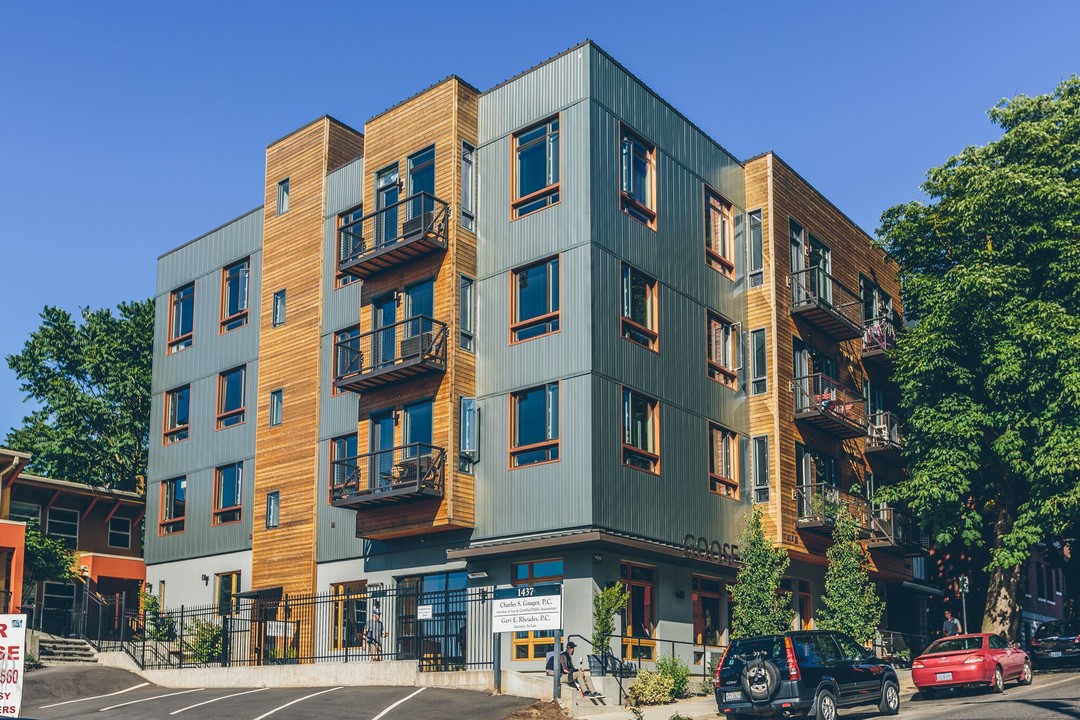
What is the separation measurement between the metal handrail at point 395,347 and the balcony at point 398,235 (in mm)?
1855

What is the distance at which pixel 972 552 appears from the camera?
48.9 m

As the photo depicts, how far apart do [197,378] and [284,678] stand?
49.5 ft

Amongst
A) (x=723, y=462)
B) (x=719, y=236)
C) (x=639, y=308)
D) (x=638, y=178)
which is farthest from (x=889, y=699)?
(x=719, y=236)

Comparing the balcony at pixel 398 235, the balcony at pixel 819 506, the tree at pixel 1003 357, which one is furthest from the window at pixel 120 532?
the tree at pixel 1003 357

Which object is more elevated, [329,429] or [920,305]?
[920,305]

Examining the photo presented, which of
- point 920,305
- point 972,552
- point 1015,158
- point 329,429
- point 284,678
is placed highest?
point 1015,158

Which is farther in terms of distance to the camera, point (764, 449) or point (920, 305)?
point (920, 305)

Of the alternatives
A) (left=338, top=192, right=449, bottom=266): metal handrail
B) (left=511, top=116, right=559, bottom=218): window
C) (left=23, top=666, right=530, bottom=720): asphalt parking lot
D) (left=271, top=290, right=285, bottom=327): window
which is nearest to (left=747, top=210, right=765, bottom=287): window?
(left=511, top=116, right=559, bottom=218): window

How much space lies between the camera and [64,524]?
4781cm

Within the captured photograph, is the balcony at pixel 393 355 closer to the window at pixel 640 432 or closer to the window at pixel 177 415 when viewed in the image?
the window at pixel 640 432

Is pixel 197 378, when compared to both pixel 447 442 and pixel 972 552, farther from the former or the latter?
pixel 972 552

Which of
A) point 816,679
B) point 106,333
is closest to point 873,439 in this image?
point 816,679

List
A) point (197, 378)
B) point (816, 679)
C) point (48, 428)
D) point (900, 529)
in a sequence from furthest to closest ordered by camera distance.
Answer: point (48, 428)
point (197, 378)
point (900, 529)
point (816, 679)

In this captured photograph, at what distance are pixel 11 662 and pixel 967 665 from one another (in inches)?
843
